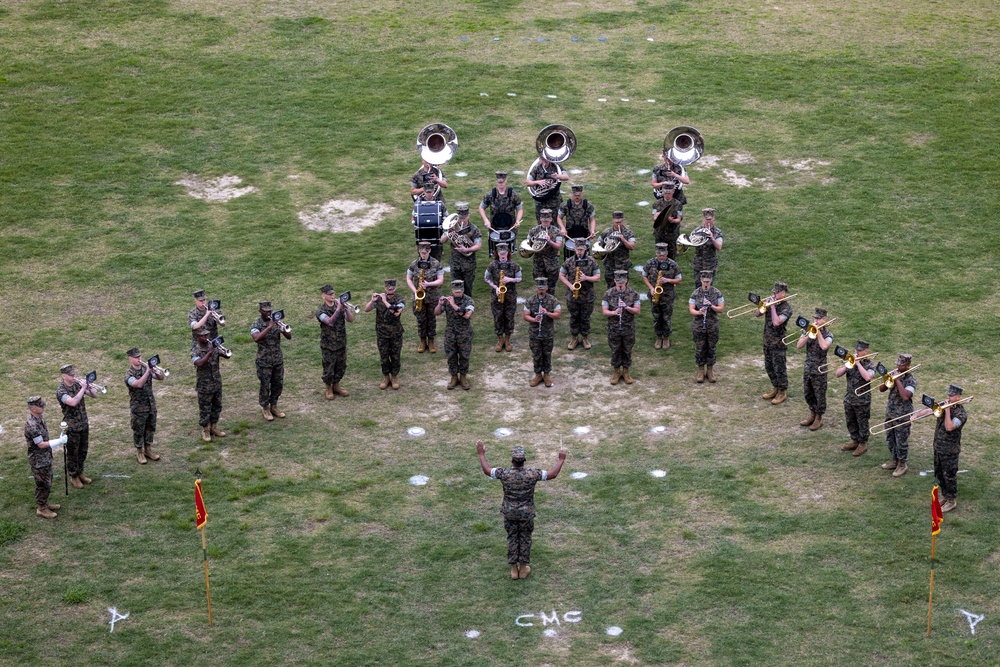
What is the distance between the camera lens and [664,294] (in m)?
22.3

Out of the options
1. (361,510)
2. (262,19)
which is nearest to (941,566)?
(361,510)

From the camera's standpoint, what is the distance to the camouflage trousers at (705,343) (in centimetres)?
2126

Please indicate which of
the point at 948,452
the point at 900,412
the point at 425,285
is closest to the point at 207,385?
the point at 425,285

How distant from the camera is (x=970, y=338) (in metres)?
22.4

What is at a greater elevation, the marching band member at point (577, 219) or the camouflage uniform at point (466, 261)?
the marching band member at point (577, 219)

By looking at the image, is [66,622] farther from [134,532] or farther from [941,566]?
[941,566]

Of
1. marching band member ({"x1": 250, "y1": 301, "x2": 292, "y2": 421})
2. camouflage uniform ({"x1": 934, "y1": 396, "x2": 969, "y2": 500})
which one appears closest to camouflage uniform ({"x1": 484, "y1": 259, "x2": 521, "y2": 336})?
marching band member ({"x1": 250, "y1": 301, "x2": 292, "y2": 421})

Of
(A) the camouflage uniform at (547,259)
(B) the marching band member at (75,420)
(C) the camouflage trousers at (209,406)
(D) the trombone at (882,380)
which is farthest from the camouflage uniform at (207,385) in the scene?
(D) the trombone at (882,380)

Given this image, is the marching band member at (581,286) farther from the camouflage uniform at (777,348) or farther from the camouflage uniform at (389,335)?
the camouflage uniform at (777,348)

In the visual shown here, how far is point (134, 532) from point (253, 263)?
847 centimetres

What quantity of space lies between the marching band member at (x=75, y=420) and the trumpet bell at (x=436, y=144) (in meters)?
8.89

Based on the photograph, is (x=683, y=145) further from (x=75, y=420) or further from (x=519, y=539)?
(x=75, y=420)

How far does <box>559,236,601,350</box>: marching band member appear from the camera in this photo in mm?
22156

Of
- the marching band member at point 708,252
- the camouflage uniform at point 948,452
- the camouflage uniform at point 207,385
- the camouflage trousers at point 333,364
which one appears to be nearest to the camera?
the camouflage uniform at point 948,452
